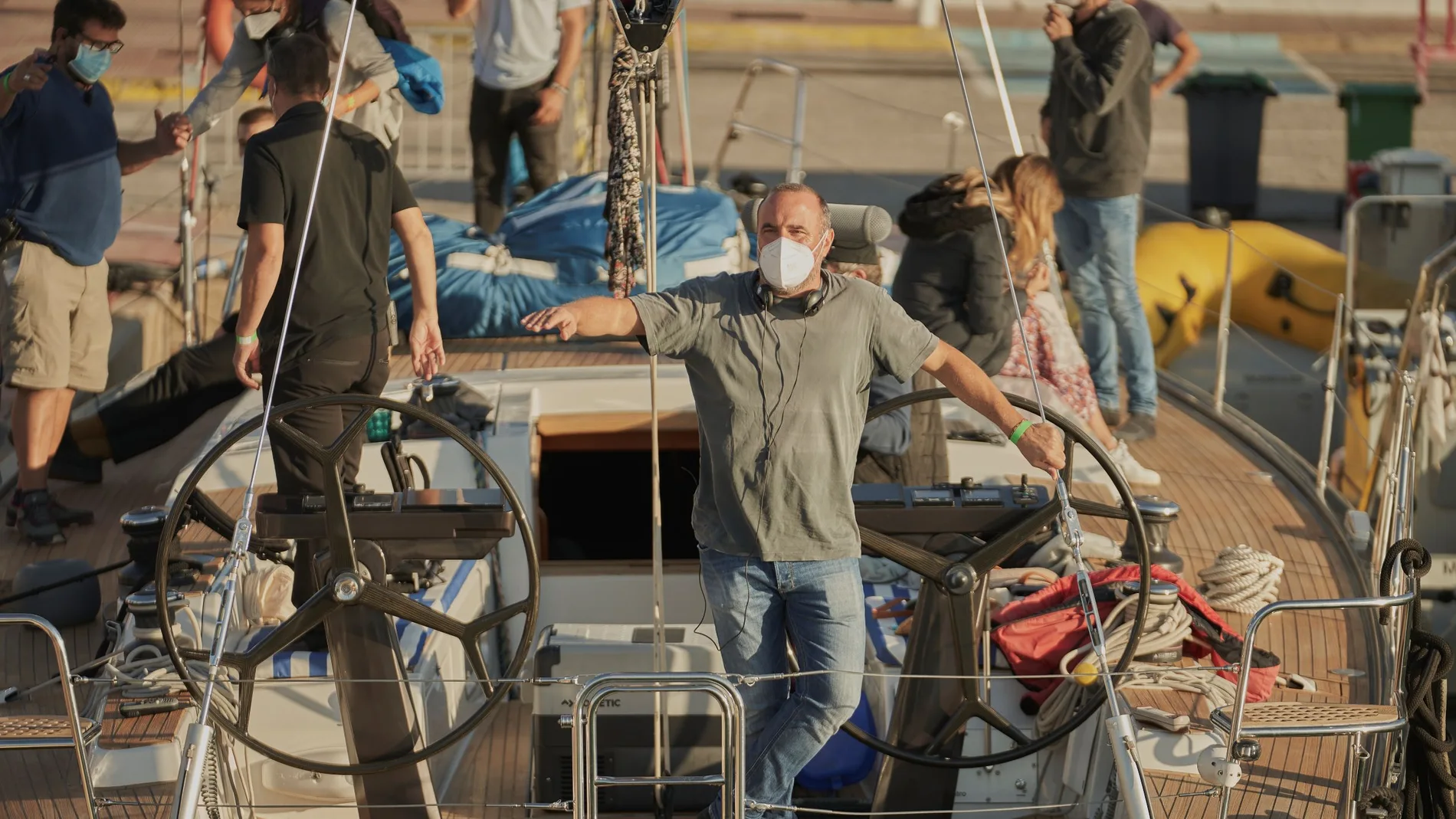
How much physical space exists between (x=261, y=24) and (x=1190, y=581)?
2706mm

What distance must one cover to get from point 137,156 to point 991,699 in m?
2.62

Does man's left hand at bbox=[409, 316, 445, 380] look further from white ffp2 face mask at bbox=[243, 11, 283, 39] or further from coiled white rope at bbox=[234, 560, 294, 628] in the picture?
white ffp2 face mask at bbox=[243, 11, 283, 39]

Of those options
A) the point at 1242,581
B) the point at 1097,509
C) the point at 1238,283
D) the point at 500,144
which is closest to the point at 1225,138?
the point at 1238,283

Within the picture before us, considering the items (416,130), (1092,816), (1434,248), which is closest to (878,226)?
(1092,816)

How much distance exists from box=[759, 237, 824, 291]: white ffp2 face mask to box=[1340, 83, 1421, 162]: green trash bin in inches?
365

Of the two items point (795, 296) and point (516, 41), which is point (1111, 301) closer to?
point (516, 41)

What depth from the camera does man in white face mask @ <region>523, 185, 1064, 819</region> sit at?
9.93 feet

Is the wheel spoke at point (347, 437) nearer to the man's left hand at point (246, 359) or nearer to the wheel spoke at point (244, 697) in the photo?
the wheel spoke at point (244, 697)

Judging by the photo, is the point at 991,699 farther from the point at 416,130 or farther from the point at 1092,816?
the point at 416,130

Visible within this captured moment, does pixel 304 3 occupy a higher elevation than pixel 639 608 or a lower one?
higher

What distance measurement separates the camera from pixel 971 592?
325 centimetres

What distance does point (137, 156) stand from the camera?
4668 mm

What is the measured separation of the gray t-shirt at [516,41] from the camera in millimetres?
6184

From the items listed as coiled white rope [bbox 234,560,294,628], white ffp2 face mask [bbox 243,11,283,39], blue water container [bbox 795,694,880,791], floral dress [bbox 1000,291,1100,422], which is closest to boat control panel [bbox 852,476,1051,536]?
blue water container [bbox 795,694,880,791]
